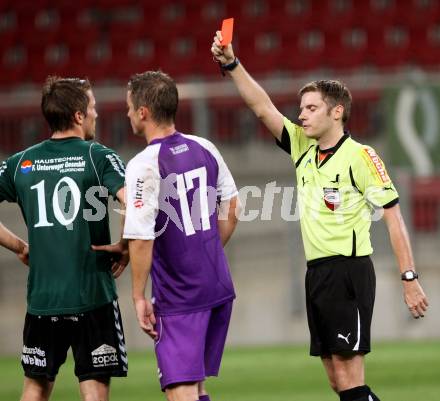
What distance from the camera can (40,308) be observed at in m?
5.20

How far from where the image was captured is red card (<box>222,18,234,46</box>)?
17.3 feet

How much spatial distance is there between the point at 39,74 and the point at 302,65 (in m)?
3.99

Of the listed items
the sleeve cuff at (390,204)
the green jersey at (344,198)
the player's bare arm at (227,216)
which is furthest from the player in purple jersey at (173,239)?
the sleeve cuff at (390,204)

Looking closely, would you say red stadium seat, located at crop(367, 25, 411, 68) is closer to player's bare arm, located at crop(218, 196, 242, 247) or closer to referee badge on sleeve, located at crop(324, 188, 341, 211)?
referee badge on sleeve, located at crop(324, 188, 341, 211)

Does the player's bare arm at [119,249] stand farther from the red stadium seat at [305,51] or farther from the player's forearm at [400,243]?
the red stadium seat at [305,51]

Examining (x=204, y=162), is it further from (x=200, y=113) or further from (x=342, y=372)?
(x=200, y=113)

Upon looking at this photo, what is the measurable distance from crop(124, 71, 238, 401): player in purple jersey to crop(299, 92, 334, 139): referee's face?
2.37ft

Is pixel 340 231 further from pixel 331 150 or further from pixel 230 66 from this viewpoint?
pixel 230 66

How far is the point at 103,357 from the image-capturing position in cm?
515

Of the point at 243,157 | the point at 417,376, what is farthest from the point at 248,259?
the point at 417,376

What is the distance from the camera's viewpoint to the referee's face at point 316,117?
5441 mm

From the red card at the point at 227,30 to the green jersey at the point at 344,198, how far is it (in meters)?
0.78

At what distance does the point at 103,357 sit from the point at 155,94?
1.35 metres

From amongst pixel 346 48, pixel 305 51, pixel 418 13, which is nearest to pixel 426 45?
pixel 418 13
